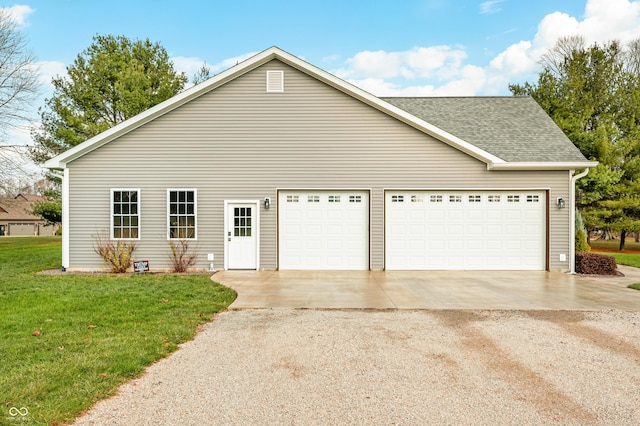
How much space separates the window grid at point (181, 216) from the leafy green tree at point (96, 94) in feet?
55.0

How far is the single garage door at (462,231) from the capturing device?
10898mm

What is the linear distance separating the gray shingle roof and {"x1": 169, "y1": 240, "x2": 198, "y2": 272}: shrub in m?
8.71

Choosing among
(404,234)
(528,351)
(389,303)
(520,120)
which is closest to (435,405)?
(528,351)

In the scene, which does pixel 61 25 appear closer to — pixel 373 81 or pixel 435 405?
pixel 373 81

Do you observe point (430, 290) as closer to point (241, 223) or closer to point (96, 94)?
point (241, 223)

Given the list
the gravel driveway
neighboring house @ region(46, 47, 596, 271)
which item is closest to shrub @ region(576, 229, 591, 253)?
neighboring house @ region(46, 47, 596, 271)

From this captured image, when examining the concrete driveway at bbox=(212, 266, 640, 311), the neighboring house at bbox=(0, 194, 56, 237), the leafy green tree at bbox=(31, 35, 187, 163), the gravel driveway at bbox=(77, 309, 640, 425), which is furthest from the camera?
the neighboring house at bbox=(0, 194, 56, 237)

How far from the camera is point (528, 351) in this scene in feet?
14.5

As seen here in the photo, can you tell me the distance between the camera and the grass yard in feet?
10.2

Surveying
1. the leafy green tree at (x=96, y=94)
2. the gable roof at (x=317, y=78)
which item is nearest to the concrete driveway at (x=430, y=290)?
the gable roof at (x=317, y=78)

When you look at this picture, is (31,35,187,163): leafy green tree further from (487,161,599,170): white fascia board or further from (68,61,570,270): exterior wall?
(487,161,599,170): white fascia board

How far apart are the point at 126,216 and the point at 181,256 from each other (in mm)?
2054

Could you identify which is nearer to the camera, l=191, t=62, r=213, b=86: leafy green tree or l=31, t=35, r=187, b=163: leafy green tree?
l=31, t=35, r=187, b=163: leafy green tree

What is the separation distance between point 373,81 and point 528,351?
23.2 metres
